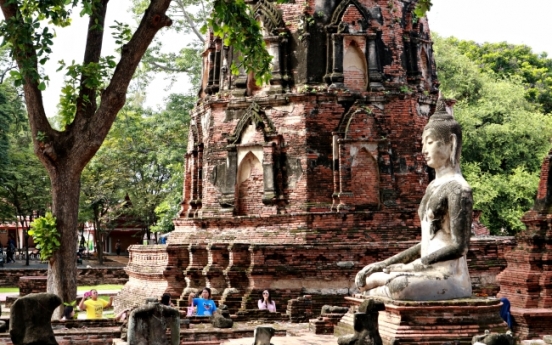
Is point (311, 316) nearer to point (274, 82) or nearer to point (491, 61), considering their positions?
point (274, 82)

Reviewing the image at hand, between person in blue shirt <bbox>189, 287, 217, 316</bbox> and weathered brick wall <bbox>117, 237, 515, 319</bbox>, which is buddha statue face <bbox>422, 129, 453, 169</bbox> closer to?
person in blue shirt <bbox>189, 287, 217, 316</bbox>

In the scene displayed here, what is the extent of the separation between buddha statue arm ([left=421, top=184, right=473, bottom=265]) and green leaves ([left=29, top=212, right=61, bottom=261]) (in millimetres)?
5833

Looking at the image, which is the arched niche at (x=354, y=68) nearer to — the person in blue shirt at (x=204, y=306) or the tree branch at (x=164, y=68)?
the person in blue shirt at (x=204, y=306)

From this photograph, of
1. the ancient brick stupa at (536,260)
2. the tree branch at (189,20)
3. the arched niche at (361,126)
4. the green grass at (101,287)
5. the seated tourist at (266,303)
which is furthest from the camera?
the tree branch at (189,20)

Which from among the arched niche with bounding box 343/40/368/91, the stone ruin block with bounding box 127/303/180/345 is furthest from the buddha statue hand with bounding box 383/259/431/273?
the arched niche with bounding box 343/40/368/91

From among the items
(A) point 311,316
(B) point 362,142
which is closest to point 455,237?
(A) point 311,316

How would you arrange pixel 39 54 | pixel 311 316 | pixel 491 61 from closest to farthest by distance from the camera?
pixel 39 54, pixel 311 316, pixel 491 61

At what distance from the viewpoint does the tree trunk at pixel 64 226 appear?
11492 mm

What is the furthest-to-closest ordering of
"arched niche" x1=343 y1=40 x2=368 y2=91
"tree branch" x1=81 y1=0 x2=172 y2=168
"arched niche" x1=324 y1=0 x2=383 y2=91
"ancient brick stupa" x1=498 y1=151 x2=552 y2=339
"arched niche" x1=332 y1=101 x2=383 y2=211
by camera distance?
"arched niche" x1=343 y1=40 x2=368 y2=91 < "arched niche" x1=324 y1=0 x2=383 y2=91 < "arched niche" x1=332 y1=101 x2=383 y2=211 < "ancient brick stupa" x1=498 y1=151 x2=552 y2=339 < "tree branch" x1=81 y1=0 x2=172 y2=168

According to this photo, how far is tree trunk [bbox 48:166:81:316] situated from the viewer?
1149cm

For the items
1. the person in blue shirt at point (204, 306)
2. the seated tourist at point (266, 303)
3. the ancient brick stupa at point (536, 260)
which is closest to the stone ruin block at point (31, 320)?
the person in blue shirt at point (204, 306)

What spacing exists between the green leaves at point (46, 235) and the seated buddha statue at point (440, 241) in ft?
16.2

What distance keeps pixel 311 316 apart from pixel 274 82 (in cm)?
556

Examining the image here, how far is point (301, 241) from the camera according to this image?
16.4 meters
